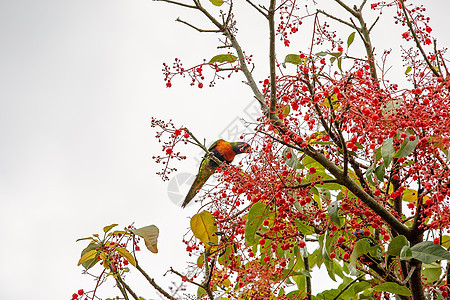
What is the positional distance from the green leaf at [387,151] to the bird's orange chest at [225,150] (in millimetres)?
2601

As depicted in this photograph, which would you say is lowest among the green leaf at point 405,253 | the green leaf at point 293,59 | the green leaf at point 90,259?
the green leaf at point 405,253

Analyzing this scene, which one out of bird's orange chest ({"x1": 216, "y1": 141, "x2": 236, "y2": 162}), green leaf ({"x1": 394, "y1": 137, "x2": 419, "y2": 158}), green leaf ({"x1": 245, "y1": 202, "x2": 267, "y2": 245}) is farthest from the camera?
bird's orange chest ({"x1": 216, "y1": 141, "x2": 236, "y2": 162})

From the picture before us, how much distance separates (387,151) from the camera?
113 cm

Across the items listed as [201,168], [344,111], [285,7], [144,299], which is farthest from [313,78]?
[201,168]

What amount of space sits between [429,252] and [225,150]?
106 inches

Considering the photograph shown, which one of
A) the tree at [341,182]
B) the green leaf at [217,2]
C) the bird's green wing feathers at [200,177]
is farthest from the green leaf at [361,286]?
the bird's green wing feathers at [200,177]

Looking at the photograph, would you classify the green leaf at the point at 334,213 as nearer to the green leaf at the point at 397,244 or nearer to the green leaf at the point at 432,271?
the green leaf at the point at 397,244

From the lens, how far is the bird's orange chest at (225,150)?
372cm

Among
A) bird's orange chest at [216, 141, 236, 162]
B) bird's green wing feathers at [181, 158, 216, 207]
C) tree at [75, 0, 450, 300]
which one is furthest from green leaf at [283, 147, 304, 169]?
bird's orange chest at [216, 141, 236, 162]

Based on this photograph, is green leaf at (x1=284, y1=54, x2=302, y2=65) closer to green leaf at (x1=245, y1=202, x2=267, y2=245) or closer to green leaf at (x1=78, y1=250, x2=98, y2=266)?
green leaf at (x1=245, y1=202, x2=267, y2=245)

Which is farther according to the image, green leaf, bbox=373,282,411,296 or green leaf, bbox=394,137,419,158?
green leaf, bbox=373,282,411,296

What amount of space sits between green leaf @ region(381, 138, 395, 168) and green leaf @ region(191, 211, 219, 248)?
2.33 ft

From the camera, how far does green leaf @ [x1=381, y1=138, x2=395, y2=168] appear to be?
3.62ft

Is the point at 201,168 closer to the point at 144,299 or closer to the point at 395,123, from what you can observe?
the point at 144,299
